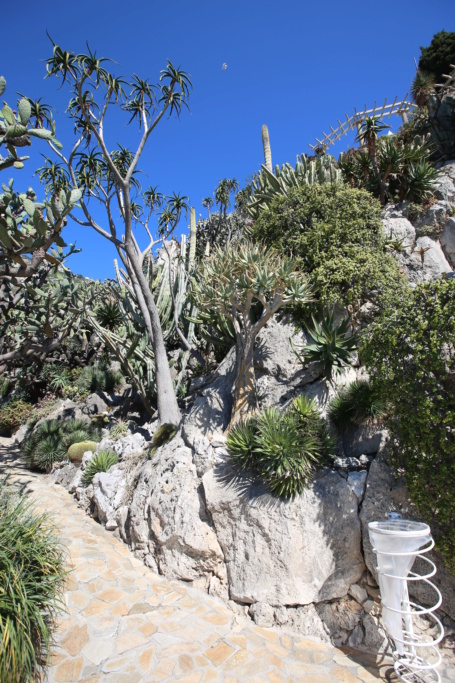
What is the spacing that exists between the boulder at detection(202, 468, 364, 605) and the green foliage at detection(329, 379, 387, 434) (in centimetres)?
92

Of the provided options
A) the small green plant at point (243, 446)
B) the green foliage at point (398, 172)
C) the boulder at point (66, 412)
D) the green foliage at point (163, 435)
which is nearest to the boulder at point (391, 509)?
the small green plant at point (243, 446)

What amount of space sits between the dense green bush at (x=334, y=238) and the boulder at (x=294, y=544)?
156 inches

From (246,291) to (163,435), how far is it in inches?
134

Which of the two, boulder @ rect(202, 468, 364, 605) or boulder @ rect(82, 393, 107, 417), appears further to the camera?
boulder @ rect(82, 393, 107, 417)

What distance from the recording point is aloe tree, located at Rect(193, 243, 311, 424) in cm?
659

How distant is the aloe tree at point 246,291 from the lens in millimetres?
6590

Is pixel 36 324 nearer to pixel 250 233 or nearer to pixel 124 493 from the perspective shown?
pixel 124 493

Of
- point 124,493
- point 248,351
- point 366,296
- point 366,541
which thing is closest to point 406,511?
point 366,541

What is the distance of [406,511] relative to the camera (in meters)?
4.70

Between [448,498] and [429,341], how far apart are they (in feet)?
5.64

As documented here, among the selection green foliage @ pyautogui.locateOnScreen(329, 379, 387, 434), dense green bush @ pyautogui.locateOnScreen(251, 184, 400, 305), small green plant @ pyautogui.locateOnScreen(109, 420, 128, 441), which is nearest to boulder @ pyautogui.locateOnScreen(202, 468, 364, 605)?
green foliage @ pyautogui.locateOnScreen(329, 379, 387, 434)

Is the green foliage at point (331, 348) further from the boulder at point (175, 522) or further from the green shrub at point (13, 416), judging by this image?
the green shrub at point (13, 416)

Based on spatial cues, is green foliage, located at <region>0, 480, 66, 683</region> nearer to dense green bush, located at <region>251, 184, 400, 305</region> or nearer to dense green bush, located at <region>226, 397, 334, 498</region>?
dense green bush, located at <region>226, 397, 334, 498</region>

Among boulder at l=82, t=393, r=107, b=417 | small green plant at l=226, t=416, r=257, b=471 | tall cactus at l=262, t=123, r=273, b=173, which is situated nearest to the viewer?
small green plant at l=226, t=416, r=257, b=471
